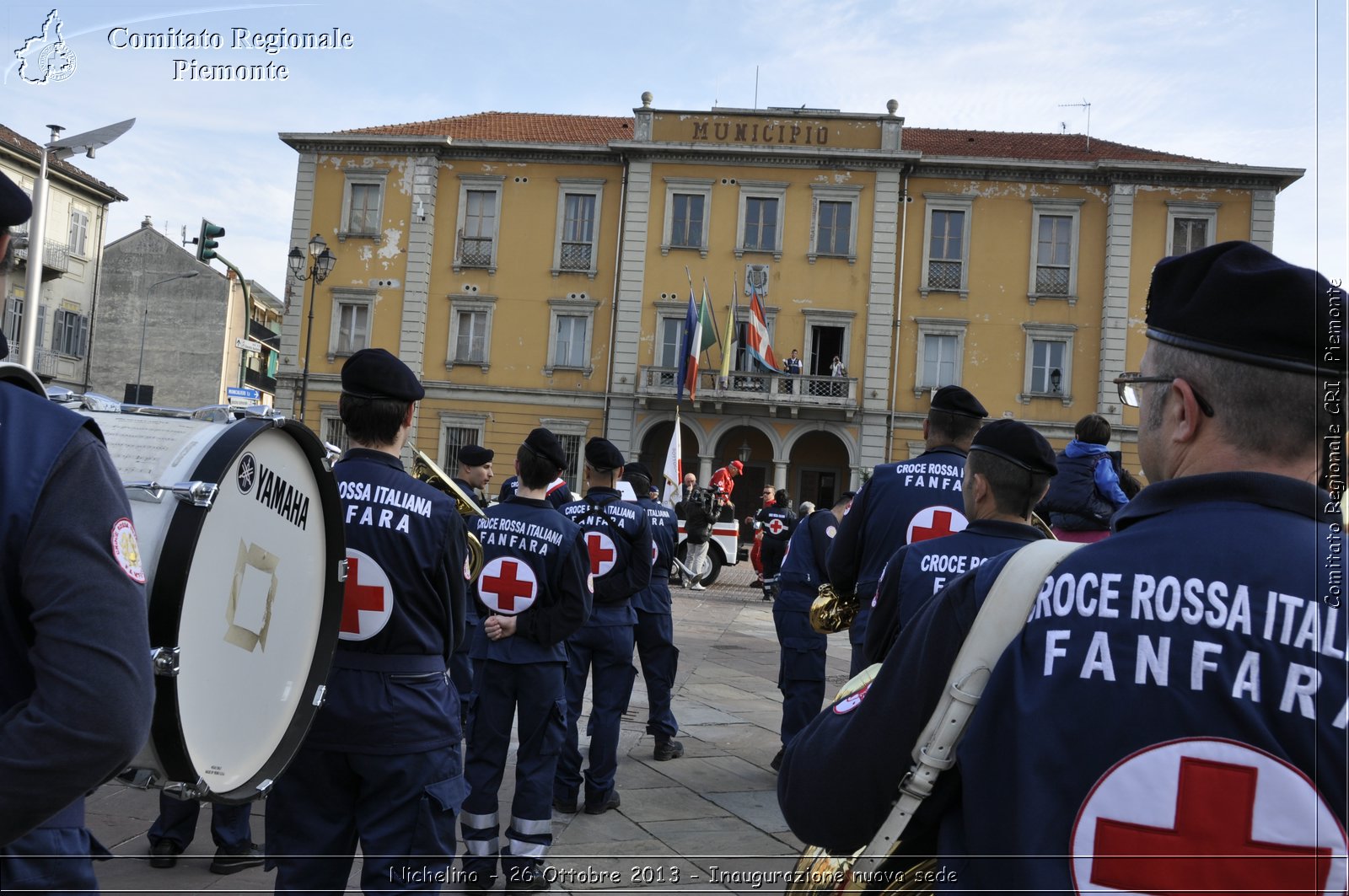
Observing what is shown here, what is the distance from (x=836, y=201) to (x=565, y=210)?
7.56 metres

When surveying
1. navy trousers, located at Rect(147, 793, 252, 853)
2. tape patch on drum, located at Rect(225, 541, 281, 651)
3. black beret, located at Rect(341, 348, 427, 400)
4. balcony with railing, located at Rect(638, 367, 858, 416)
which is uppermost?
balcony with railing, located at Rect(638, 367, 858, 416)

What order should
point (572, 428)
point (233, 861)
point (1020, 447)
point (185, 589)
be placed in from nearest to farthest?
A: 1. point (185, 589)
2. point (1020, 447)
3. point (233, 861)
4. point (572, 428)

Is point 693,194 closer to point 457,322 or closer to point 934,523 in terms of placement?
point 457,322

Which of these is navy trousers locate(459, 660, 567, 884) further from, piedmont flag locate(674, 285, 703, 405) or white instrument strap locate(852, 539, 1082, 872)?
piedmont flag locate(674, 285, 703, 405)

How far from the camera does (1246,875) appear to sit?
4.05 ft

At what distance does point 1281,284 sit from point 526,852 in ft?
13.2

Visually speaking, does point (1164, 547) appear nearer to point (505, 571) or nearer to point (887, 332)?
point (505, 571)

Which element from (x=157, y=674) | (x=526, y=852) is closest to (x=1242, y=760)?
(x=157, y=674)

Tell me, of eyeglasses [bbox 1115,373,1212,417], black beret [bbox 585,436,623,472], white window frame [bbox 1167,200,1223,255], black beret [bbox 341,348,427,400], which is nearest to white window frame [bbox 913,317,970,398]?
white window frame [bbox 1167,200,1223,255]

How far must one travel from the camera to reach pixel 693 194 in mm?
29094

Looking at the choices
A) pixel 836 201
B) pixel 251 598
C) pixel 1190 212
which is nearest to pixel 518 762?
pixel 251 598

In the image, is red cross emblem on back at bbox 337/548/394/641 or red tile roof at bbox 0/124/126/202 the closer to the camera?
red cross emblem on back at bbox 337/548/394/641

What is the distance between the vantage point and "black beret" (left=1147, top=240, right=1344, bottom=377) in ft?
4.43

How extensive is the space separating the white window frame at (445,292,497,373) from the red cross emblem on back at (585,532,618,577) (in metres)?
24.3
